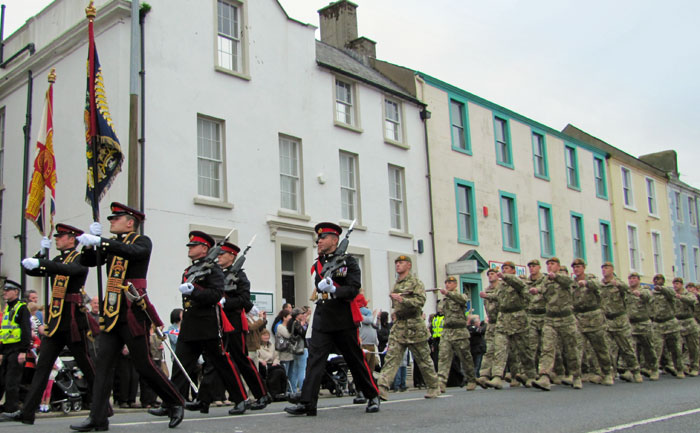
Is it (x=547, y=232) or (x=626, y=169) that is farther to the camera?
(x=626, y=169)

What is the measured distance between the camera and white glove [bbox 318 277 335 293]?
846 centimetres

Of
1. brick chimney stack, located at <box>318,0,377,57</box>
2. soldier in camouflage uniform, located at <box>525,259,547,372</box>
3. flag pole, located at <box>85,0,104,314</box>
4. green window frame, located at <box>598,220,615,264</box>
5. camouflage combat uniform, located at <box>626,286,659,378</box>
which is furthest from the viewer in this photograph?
green window frame, located at <box>598,220,615,264</box>

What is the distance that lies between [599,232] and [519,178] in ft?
23.1

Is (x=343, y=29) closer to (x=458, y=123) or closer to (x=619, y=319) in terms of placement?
(x=458, y=123)

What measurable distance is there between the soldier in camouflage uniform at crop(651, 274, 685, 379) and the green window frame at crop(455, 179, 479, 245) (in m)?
9.50

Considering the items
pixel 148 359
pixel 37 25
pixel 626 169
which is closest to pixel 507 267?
pixel 148 359

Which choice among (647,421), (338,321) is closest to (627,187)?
(647,421)

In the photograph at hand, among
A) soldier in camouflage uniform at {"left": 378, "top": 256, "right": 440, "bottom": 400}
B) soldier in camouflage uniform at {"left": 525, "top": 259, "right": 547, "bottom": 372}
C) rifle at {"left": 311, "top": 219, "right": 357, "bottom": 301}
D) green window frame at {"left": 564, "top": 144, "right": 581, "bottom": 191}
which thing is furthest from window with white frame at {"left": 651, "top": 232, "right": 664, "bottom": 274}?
rifle at {"left": 311, "top": 219, "right": 357, "bottom": 301}

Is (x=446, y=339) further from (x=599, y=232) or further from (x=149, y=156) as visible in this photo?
(x=599, y=232)

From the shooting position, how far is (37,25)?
831 inches

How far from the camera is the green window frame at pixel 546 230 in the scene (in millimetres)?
31281

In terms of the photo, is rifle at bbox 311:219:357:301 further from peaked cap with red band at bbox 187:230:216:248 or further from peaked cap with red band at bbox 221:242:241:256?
peaked cap with red band at bbox 221:242:241:256

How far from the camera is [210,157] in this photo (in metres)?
19.1

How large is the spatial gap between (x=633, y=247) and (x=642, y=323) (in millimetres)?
22314
